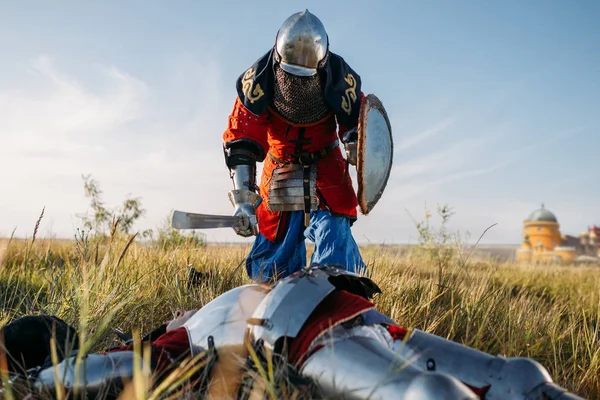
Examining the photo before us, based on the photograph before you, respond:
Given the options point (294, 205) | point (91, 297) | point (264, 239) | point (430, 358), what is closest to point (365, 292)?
point (430, 358)

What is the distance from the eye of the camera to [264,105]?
326 cm

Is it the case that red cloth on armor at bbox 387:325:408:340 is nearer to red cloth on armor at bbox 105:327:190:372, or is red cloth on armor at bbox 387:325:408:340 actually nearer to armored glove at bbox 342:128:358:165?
red cloth on armor at bbox 105:327:190:372

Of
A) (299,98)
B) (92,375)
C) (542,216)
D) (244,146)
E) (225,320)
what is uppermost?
(542,216)

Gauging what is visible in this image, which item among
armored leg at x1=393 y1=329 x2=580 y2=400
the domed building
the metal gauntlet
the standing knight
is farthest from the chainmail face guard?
the domed building

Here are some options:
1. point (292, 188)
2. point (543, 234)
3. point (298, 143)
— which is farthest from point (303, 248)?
point (543, 234)

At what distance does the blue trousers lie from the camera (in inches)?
122

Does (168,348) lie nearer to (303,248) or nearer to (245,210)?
(245,210)

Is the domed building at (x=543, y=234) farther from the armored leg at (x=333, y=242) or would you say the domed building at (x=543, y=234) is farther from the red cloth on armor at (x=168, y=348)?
the red cloth on armor at (x=168, y=348)

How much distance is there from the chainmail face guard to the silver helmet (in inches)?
2.2

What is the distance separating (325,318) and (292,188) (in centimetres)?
198

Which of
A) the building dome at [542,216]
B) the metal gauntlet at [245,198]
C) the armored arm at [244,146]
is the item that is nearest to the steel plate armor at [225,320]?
the metal gauntlet at [245,198]

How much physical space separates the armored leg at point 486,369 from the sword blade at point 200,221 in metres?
1.51

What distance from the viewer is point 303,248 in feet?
12.0

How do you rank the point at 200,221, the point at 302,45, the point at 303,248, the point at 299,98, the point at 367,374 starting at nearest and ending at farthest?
the point at 367,374, the point at 200,221, the point at 302,45, the point at 299,98, the point at 303,248
